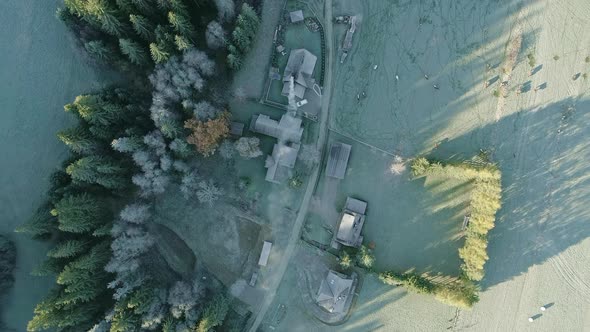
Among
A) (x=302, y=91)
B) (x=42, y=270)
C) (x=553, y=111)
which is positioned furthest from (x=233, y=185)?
(x=553, y=111)

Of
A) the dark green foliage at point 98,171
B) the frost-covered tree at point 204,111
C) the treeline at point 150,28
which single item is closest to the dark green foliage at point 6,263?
the dark green foliage at point 98,171

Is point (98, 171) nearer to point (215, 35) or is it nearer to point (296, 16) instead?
point (215, 35)

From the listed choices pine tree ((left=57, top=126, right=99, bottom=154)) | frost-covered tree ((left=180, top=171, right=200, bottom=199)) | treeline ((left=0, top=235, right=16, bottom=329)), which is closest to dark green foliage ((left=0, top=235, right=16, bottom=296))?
treeline ((left=0, top=235, right=16, bottom=329))

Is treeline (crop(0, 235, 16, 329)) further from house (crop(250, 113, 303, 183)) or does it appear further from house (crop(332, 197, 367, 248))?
house (crop(332, 197, 367, 248))

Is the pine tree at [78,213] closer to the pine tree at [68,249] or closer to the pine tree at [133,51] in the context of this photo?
the pine tree at [68,249]

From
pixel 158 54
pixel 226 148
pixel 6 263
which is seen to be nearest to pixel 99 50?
pixel 158 54

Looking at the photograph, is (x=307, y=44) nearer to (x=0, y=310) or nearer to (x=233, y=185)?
(x=233, y=185)

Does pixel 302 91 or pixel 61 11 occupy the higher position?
pixel 302 91
